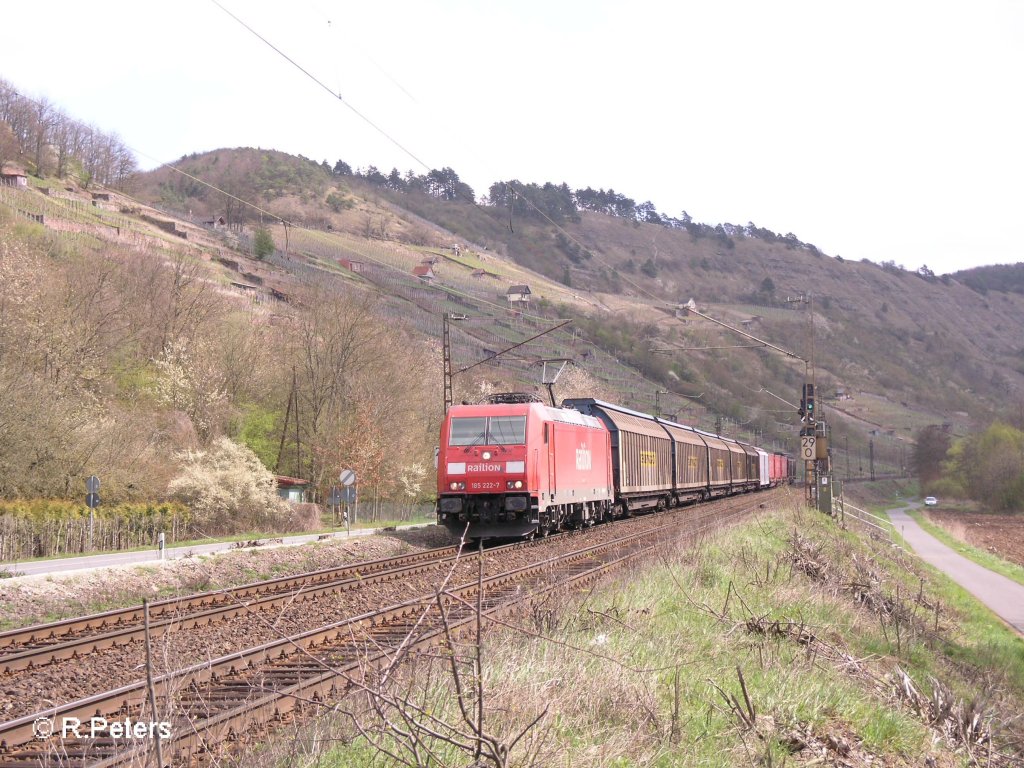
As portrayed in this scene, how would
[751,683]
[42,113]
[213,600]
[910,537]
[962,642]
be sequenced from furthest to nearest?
[42,113] → [910,537] → [962,642] → [213,600] → [751,683]

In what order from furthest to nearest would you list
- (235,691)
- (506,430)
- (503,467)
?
(506,430) < (503,467) < (235,691)

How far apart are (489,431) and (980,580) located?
22.3 meters

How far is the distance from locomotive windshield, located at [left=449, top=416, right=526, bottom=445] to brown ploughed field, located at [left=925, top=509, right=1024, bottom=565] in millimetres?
31757

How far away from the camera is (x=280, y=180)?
613 feet

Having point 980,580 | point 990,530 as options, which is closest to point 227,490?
point 980,580

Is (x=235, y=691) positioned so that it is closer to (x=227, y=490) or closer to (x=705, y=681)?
(x=705, y=681)

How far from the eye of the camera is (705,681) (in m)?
8.48

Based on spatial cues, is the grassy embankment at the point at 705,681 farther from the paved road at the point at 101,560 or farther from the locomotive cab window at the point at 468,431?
the paved road at the point at 101,560

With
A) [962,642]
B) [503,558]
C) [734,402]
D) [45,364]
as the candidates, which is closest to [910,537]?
[962,642]

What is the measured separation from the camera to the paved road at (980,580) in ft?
93.7

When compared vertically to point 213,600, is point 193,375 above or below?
above

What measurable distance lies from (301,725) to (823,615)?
898cm

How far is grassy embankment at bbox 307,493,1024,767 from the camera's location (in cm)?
631

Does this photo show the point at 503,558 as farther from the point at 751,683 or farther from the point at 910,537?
the point at 910,537
